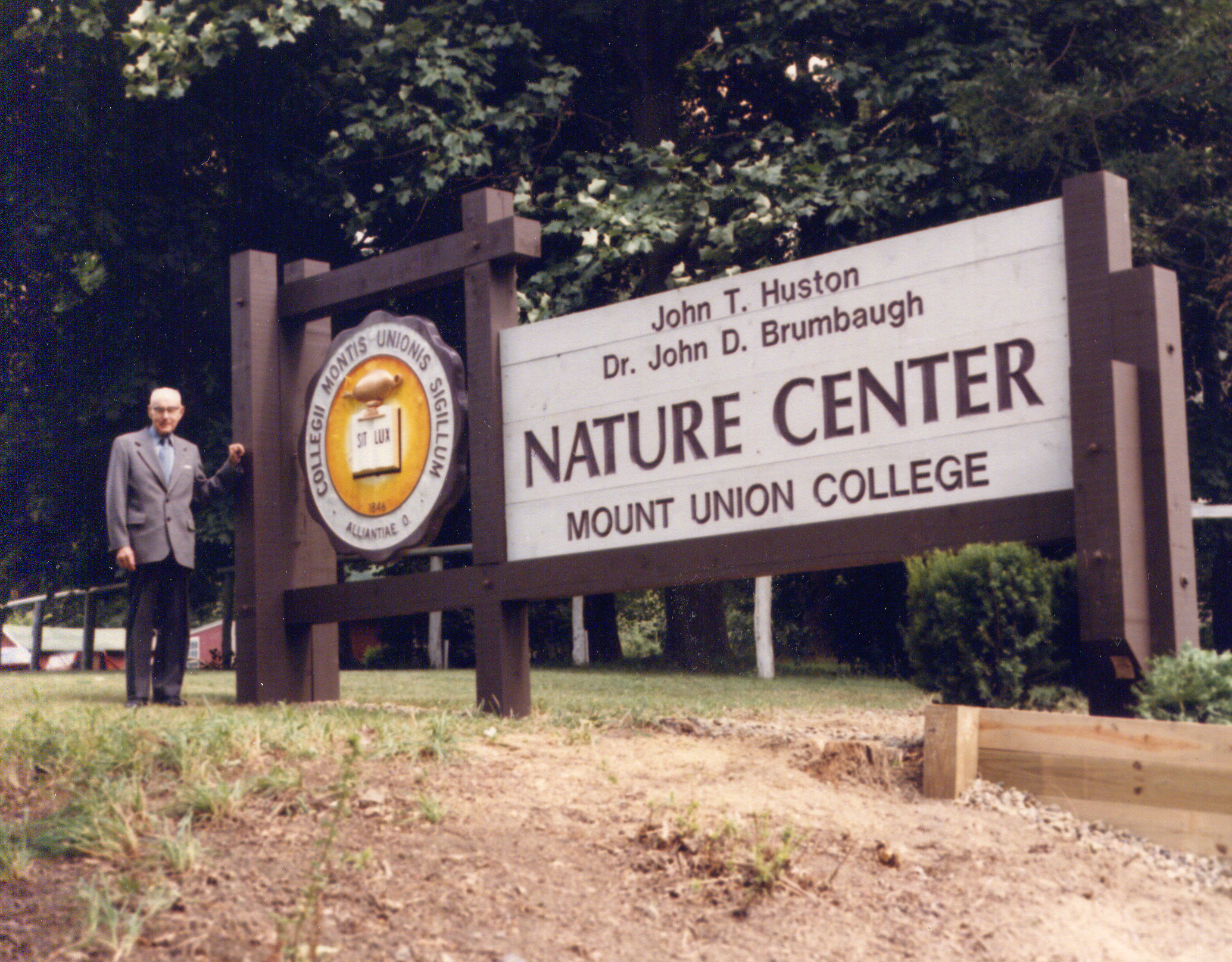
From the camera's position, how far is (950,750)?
193 inches

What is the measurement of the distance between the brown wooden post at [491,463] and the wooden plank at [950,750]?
2.61 meters

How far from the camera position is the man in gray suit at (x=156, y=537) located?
7770 millimetres

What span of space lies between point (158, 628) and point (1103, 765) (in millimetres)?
5629

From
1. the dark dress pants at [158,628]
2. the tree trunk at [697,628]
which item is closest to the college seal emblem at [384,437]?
the dark dress pants at [158,628]

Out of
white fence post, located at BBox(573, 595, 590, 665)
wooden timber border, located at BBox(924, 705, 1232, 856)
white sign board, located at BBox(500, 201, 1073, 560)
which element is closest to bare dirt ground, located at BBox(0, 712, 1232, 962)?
wooden timber border, located at BBox(924, 705, 1232, 856)

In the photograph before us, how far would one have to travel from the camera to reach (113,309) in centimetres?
1536

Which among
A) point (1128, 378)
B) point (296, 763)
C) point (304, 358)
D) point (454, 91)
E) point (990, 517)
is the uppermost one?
point (454, 91)

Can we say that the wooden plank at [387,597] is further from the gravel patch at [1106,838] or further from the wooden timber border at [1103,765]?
the gravel patch at [1106,838]

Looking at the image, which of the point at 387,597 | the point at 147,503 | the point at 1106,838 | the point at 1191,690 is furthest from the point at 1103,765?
the point at 147,503

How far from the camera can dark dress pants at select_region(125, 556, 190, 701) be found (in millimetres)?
7785

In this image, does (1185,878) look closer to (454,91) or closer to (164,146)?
(454,91)

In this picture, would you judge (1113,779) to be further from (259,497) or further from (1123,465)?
(259,497)

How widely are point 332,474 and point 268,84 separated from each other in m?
7.55

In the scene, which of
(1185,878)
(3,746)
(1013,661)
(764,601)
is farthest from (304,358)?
(764,601)
